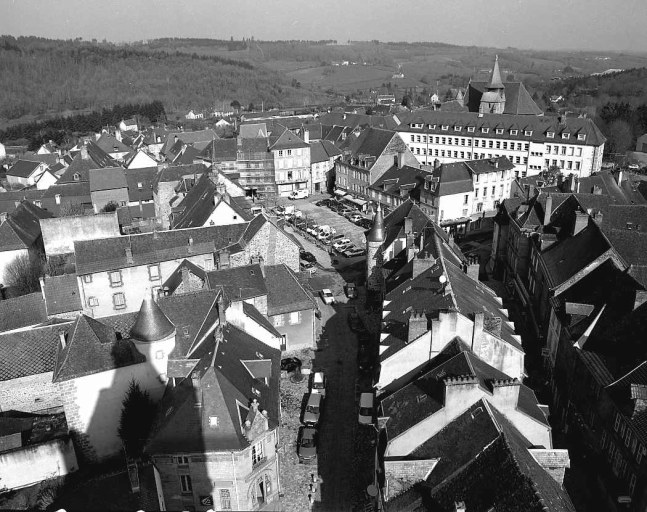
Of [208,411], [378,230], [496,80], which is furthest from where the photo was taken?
[496,80]

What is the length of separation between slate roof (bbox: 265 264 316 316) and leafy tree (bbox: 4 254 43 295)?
24.3 meters

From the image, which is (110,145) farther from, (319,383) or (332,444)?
(332,444)

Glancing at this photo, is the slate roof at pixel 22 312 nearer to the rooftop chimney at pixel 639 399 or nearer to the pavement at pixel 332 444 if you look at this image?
the pavement at pixel 332 444

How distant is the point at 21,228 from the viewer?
2340 inches

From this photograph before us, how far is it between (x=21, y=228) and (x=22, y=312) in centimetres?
1839

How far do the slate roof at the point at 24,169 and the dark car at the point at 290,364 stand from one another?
77.9 meters

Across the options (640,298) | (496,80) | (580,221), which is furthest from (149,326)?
(496,80)

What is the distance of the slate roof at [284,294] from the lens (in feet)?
149

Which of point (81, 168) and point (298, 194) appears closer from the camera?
point (81, 168)

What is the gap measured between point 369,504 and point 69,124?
6413 inches

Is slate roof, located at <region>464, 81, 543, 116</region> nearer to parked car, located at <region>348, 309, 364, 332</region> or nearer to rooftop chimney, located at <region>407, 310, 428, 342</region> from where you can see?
parked car, located at <region>348, 309, 364, 332</region>

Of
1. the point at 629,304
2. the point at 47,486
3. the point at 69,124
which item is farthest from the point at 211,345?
the point at 69,124

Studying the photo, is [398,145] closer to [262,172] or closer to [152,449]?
[262,172]

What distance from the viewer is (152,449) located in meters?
27.9
